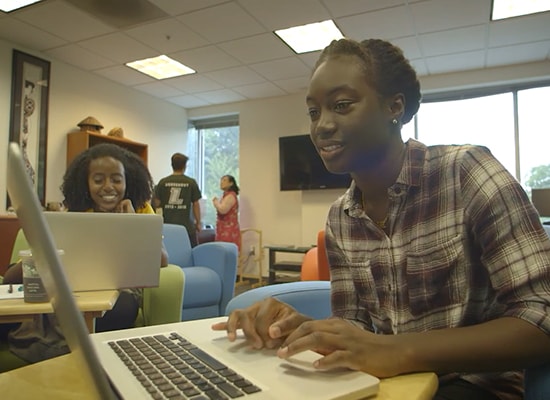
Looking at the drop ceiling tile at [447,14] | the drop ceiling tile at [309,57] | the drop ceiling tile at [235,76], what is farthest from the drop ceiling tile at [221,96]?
the drop ceiling tile at [447,14]

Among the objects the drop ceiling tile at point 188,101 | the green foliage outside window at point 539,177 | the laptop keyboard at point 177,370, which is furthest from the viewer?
the drop ceiling tile at point 188,101

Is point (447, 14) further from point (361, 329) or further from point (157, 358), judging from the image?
point (157, 358)

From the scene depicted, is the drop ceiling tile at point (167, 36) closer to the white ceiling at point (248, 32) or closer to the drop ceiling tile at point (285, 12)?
the white ceiling at point (248, 32)

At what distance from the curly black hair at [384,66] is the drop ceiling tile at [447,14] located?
2.67 meters

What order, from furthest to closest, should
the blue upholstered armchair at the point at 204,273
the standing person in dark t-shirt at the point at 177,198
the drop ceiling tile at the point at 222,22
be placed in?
the standing person in dark t-shirt at the point at 177,198 → the drop ceiling tile at the point at 222,22 → the blue upholstered armchair at the point at 204,273

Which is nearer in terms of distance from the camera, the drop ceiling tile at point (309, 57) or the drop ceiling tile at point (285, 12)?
the drop ceiling tile at point (285, 12)

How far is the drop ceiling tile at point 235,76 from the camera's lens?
469cm

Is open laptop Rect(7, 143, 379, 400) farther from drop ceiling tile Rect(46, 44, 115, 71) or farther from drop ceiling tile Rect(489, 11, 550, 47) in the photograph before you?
drop ceiling tile Rect(46, 44, 115, 71)

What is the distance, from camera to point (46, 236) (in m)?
0.25

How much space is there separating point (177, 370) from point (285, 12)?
3319 mm

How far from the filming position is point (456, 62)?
4383mm

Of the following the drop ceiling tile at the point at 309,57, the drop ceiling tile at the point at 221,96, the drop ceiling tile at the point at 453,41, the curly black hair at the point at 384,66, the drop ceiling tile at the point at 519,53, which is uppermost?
the drop ceiling tile at the point at 221,96

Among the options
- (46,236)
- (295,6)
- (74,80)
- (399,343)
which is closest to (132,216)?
(399,343)

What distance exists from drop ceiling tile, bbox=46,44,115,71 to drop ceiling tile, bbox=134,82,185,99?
0.74 metres
